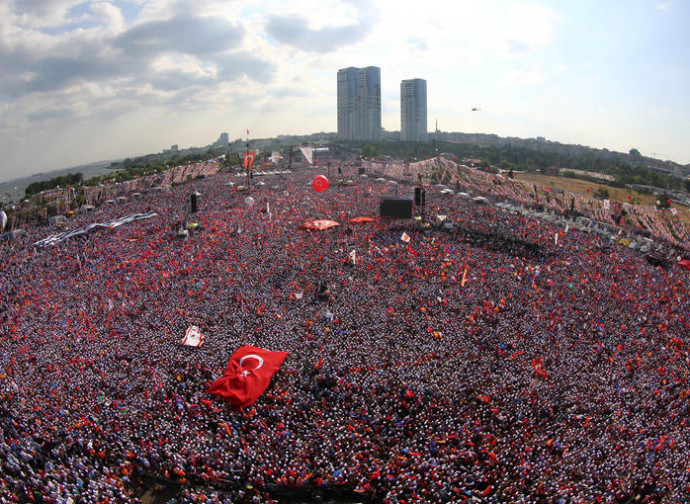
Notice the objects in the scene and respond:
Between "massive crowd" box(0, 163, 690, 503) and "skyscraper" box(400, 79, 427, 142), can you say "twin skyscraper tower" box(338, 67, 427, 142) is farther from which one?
"massive crowd" box(0, 163, 690, 503)

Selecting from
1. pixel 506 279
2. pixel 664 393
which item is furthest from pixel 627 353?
pixel 506 279

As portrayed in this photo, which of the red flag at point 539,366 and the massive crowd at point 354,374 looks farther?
the red flag at point 539,366

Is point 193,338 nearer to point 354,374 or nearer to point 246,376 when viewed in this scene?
point 246,376

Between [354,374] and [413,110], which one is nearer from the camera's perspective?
[354,374]

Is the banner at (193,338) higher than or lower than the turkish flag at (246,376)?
higher

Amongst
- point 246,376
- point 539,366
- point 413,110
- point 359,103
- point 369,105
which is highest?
point 359,103

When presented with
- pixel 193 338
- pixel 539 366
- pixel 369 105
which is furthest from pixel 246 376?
pixel 369 105

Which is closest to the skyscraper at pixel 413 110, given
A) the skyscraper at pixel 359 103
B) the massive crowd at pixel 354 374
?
the skyscraper at pixel 359 103

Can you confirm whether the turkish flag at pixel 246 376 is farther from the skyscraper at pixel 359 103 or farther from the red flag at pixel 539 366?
the skyscraper at pixel 359 103
